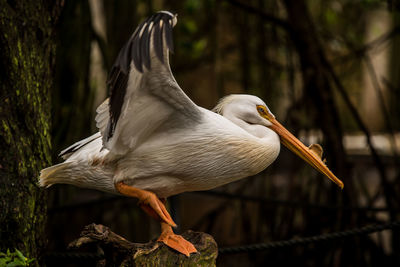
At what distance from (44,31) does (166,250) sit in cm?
88

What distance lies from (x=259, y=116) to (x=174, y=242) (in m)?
0.49

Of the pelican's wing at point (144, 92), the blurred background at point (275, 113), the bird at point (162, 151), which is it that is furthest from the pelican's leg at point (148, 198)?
the blurred background at point (275, 113)

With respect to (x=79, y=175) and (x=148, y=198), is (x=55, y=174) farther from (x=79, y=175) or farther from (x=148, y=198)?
(x=148, y=198)

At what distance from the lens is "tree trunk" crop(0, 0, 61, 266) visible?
58.3 inches

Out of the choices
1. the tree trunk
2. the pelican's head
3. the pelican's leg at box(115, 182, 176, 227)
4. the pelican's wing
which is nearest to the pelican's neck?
the pelican's head

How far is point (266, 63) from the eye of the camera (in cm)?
321

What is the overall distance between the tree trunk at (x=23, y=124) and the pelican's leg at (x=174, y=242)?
1.50ft

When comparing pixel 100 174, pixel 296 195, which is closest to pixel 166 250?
pixel 100 174

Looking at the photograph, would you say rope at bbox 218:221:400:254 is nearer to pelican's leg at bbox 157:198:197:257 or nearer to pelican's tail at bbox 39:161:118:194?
pelican's leg at bbox 157:198:197:257

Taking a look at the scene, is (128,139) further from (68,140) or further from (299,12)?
(299,12)

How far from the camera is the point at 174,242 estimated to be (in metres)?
1.39

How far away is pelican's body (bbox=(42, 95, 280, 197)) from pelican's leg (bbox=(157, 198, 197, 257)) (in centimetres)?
11

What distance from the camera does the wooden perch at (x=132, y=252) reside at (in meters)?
1.33

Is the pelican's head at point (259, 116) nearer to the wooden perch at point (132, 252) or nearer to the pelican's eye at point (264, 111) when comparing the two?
the pelican's eye at point (264, 111)
